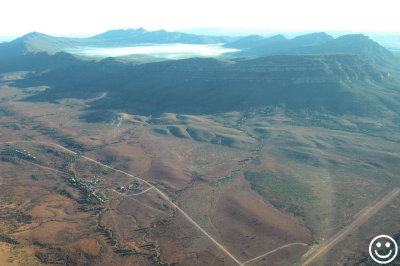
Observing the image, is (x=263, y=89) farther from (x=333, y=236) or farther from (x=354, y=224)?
(x=333, y=236)

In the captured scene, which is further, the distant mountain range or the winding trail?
the distant mountain range

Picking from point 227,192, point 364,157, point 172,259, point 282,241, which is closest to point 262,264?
point 282,241

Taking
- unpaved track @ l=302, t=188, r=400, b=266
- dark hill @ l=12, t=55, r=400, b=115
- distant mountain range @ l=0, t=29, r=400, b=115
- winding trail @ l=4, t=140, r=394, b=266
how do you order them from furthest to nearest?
dark hill @ l=12, t=55, r=400, b=115
distant mountain range @ l=0, t=29, r=400, b=115
unpaved track @ l=302, t=188, r=400, b=266
winding trail @ l=4, t=140, r=394, b=266

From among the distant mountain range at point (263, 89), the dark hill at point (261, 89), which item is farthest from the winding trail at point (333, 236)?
the dark hill at point (261, 89)

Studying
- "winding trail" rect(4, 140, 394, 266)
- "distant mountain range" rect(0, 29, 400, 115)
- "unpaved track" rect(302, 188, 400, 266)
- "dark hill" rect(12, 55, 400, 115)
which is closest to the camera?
"winding trail" rect(4, 140, 394, 266)

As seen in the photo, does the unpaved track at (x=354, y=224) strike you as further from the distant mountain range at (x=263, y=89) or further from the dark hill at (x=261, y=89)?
the dark hill at (x=261, y=89)

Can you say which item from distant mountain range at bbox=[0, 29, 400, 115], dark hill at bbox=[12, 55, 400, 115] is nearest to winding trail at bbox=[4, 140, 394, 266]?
distant mountain range at bbox=[0, 29, 400, 115]

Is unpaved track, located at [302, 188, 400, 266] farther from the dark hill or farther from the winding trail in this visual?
the dark hill

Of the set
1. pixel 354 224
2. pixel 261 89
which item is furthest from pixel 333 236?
pixel 261 89

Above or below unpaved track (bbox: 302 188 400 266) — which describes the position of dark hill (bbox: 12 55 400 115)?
above
